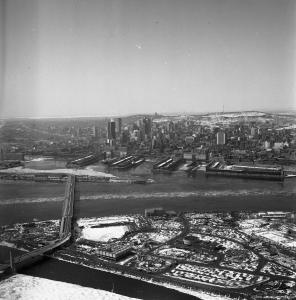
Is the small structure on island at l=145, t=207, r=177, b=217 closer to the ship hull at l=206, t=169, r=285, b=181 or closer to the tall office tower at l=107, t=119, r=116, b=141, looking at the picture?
the ship hull at l=206, t=169, r=285, b=181

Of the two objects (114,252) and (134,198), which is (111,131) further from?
(114,252)

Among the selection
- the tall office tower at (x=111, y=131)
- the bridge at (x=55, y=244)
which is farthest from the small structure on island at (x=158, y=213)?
the tall office tower at (x=111, y=131)

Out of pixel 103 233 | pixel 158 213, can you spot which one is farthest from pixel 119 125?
pixel 103 233

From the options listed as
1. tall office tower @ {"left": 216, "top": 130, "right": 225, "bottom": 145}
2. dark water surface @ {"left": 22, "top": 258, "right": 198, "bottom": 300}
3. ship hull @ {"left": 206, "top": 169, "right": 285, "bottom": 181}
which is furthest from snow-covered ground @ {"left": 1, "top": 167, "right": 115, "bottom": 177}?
dark water surface @ {"left": 22, "top": 258, "right": 198, "bottom": 300}

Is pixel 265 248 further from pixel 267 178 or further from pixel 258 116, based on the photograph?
pixel 258 116

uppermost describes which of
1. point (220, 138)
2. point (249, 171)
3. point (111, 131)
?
point (111, 131)

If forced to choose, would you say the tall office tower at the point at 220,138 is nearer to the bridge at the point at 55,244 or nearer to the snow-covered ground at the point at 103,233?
the bridge at the point at 55,244
